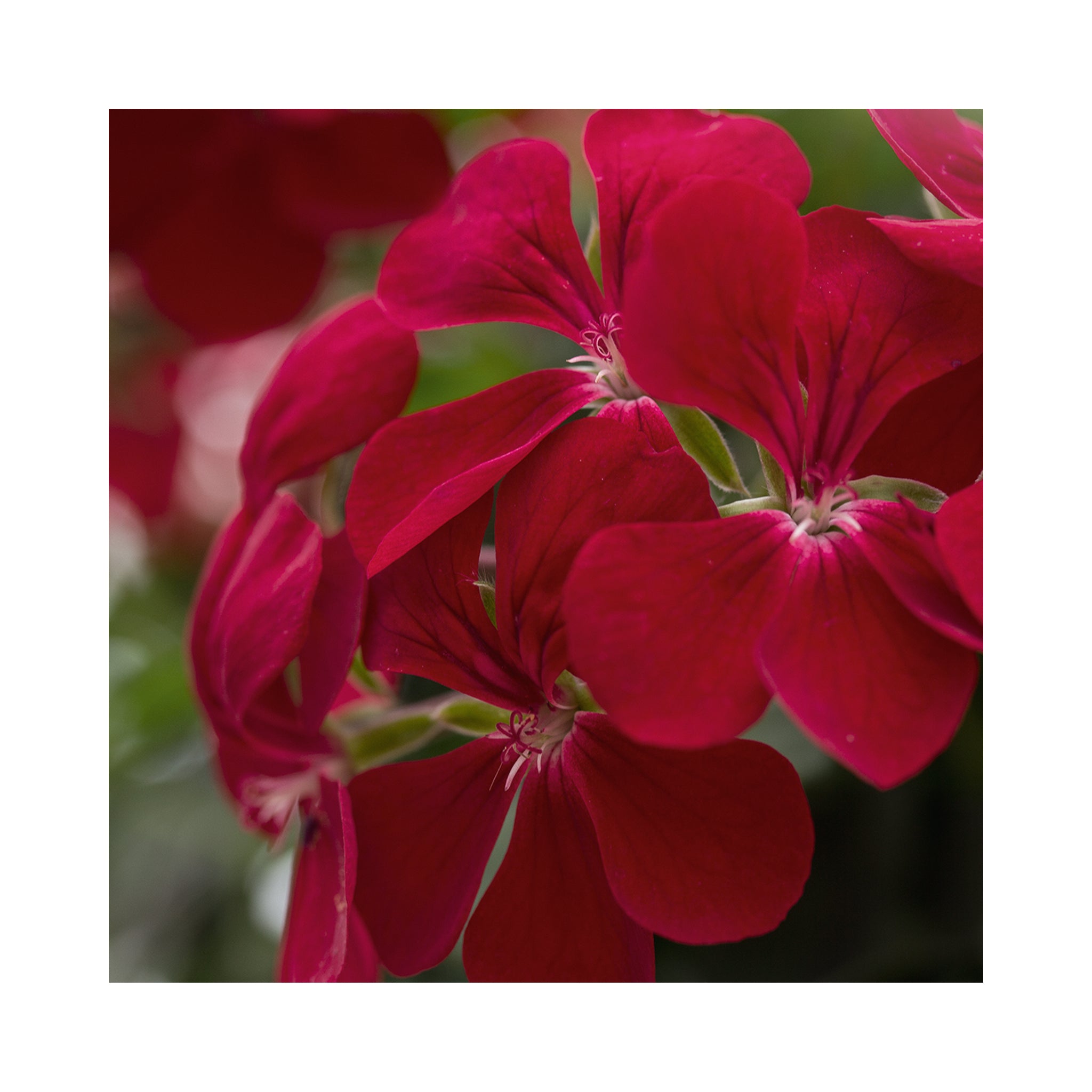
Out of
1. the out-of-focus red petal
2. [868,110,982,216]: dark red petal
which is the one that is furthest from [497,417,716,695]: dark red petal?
the out-of-focus red petal

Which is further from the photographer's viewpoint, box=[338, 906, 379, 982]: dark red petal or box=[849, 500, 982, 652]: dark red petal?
box=[338, 906, 379, 982]: dark red petal

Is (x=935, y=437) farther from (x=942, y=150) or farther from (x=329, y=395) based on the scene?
(x=329, y=395)

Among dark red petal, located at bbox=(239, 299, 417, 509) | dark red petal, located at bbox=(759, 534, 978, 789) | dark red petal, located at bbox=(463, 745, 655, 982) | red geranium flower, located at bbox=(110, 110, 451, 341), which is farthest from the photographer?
red geranium flower, located at bbox=(110, 110, 451, 341)

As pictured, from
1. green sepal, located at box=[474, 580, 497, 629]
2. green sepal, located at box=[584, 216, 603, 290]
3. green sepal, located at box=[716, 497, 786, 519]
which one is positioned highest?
green sepal, located at box=[584, 216, 603, 290]

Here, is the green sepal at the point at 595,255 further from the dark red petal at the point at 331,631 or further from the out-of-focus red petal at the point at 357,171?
the out-of-focus red petal at the point at 357,171

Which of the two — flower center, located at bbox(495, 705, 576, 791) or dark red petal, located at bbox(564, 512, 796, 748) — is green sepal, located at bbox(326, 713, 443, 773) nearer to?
flower center, located at bbox(495, 705, 576, 791)

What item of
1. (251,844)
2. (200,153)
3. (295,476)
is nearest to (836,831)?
(295,476)

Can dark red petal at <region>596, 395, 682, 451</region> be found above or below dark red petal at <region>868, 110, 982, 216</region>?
below
